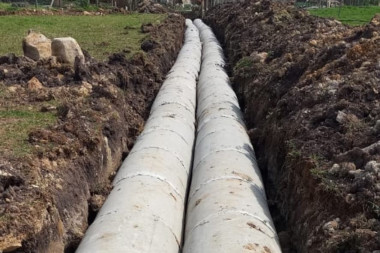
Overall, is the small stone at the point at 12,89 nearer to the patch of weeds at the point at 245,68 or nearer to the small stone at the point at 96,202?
the small stone at the point at 96,202

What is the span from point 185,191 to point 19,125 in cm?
336

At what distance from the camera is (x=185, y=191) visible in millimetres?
8797

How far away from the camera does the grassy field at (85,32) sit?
17.0 metres

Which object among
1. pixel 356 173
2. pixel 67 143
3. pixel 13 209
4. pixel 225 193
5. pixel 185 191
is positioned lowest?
pixel 185 191

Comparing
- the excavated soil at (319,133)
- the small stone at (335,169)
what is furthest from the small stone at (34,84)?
the small stone at (335,169)

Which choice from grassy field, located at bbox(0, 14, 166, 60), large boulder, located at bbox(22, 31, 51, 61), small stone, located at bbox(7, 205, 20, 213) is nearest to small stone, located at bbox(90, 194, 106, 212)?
small stone, located at bbox(7, 205, 20, 213)

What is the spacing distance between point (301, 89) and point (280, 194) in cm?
279

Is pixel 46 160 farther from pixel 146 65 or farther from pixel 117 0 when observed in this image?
pixel 117 0

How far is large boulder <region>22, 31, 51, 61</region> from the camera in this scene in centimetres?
1365

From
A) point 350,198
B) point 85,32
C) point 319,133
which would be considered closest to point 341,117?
point 319,133

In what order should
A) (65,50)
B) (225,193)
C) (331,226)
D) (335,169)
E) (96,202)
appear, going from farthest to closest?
(65,50) → (96,202) → (225,193) → (335,169) → (331,226)

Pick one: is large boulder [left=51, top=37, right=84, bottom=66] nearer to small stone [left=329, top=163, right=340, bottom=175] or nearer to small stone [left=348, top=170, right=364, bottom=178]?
small stone [left=329, top=163, right=340, bottom=175]

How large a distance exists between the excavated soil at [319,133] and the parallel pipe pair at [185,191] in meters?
0.52

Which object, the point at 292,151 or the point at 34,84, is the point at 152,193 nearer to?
the point at 292,151
